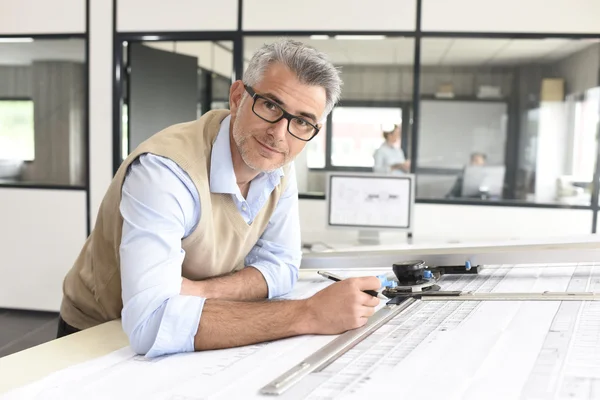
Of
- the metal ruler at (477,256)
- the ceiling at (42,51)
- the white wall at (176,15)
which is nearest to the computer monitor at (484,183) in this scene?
the white wall at (176,15)

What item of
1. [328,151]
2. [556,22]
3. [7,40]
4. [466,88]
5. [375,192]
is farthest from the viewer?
[466,88]

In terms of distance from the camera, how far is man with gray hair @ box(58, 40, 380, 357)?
102cm

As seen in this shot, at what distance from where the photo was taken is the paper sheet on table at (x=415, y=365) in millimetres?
705

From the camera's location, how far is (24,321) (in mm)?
4504

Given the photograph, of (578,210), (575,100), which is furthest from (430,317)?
(575,100)

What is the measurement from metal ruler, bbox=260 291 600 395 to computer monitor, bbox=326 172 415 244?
7.41ft

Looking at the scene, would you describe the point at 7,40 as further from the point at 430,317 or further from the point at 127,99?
the point at 430,317

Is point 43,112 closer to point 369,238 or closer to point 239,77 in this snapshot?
point 239,77

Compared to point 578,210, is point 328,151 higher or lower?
higher

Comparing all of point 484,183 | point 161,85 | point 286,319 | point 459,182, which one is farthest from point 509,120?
point 286,319

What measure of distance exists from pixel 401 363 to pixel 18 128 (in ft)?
16.9

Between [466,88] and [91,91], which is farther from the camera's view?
[466,88]

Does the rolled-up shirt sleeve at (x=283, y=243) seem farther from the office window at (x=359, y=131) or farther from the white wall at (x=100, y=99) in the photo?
the office window at (x=359, y=131)

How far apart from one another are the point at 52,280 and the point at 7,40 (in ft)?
6.73
